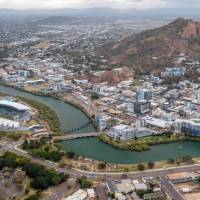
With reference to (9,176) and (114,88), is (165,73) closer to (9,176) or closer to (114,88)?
(114,88)

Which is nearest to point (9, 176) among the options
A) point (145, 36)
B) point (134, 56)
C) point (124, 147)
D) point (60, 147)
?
point (60, 147)

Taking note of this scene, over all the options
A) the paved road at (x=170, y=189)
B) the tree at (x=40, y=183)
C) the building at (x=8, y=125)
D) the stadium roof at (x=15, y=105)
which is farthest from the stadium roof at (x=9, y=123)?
the paved road at (x=170, y=189)

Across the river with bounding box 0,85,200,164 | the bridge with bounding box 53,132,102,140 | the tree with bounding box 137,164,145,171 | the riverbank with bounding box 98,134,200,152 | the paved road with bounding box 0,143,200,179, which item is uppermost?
the tree with bounding box 137,164,145,171

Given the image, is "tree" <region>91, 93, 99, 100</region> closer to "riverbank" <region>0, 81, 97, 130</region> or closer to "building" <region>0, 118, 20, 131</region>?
"riverbank" <region>0, 81, 97, 130</region>

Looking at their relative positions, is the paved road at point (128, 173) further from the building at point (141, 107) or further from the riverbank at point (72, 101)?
the building at point (141, 107)

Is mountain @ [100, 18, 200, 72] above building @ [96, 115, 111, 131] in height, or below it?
above

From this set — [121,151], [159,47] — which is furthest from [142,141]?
[159,47]

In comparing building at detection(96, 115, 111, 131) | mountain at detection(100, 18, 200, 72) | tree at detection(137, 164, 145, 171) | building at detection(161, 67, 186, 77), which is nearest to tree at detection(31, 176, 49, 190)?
tree at detection(137, 164, 145, 171)
